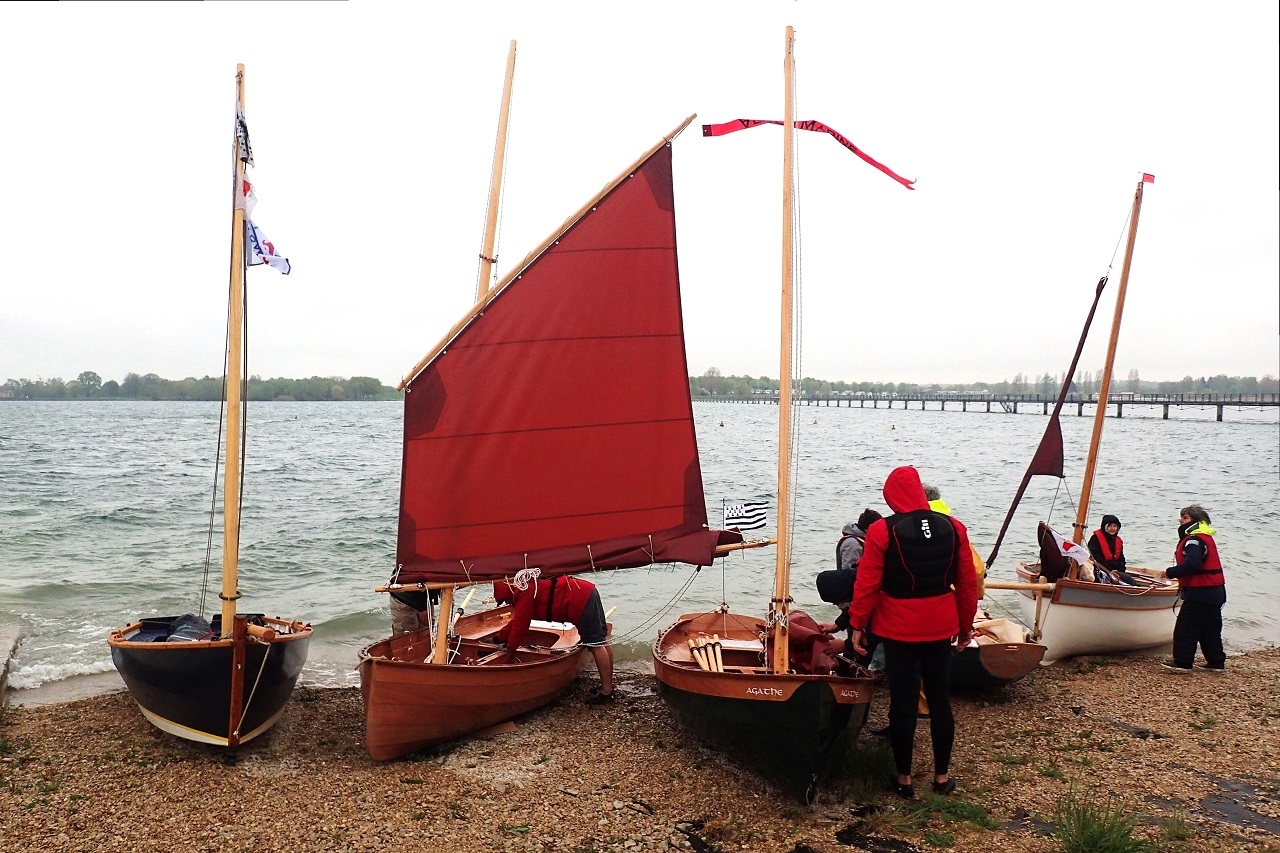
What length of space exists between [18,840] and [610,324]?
550 centimetres

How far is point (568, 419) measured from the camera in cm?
704

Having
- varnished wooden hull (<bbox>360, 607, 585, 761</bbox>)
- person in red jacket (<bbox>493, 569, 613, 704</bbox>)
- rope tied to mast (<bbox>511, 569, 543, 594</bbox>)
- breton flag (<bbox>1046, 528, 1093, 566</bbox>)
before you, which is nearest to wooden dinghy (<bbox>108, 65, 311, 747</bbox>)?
varnished wooden hull (<bbox>360, 607, 585, 761</bbox>)

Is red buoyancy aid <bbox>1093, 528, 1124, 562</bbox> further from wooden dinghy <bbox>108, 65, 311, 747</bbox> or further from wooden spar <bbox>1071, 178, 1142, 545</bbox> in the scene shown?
wooden dinghy <bbox>108, 65, 311, 747</bbox>

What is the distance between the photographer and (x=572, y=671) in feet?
27.3

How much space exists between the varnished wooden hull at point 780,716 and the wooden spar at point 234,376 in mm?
3605

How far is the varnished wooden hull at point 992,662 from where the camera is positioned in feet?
25.4

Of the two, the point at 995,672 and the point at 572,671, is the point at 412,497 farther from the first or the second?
the point at 995,672

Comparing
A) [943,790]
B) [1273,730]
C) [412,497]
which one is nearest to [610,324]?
[412,497]

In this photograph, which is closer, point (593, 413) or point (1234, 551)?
point (593, 413)

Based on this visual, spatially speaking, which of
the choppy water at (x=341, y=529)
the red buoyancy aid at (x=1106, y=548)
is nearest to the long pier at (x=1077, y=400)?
the choppy water at (x=341, y=529)

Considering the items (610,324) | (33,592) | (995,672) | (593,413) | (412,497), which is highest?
(610,324)

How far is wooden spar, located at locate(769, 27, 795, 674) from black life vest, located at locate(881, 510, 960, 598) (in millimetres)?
1022

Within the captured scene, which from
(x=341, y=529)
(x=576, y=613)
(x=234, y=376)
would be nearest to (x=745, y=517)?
(x=576, y=613)

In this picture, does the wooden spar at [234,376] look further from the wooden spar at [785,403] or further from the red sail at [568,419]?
the wooden spar at [785,403]
